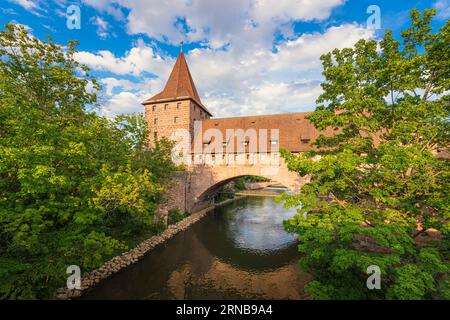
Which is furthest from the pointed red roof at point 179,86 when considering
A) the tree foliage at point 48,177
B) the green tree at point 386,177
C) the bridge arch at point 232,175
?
the green tree at point 386,177

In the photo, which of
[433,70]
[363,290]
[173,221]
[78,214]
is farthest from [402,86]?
[173,221]

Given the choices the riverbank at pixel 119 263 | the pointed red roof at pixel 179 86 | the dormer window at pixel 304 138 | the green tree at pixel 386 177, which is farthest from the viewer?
the pointed red roof at pixel 179 86

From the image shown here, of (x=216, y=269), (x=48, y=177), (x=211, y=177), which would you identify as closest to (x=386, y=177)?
(x=216, y=269)

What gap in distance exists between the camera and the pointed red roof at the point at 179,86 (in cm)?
2391

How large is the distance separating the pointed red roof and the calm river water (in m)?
14.6

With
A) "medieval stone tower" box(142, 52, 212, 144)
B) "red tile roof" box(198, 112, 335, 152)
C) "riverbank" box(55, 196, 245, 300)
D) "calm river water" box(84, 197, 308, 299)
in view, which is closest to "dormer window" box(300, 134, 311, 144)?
"red tile roof" box(198, 112, 335, 152)

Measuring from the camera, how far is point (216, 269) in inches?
469

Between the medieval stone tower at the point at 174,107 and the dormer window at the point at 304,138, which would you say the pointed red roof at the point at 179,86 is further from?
the dormer window at the point at 304,138

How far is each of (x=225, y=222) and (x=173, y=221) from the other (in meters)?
5.55

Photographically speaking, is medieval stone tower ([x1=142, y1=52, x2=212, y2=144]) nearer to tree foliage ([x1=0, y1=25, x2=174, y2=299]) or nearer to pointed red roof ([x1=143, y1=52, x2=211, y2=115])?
pointed red roof ([x1=143, y1=52, x2=211, y2=115])

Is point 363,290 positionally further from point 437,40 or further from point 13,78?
point 13,78

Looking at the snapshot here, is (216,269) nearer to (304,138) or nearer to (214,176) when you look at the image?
(214,176)

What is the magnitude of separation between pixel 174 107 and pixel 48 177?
1892cm

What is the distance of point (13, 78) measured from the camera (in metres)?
9.08
